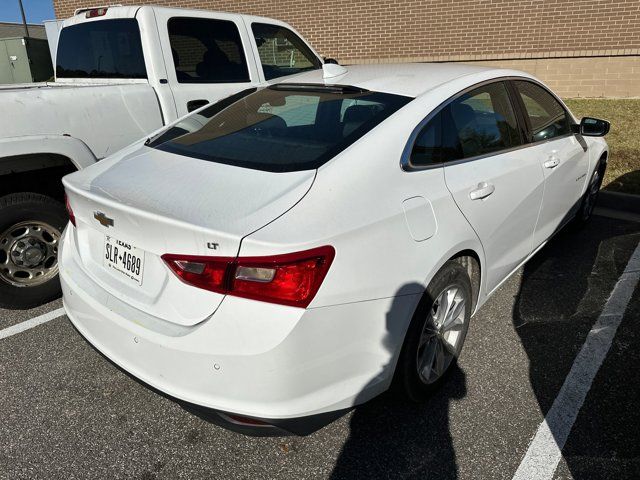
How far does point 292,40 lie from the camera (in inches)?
213

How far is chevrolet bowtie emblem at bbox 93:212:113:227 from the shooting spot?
218cm

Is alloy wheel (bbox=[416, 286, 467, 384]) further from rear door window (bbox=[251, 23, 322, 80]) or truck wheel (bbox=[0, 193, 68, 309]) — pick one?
rear door window (bbox=[251, 23, 322, 80])

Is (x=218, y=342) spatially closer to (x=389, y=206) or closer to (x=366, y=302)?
(x=366, y=302)

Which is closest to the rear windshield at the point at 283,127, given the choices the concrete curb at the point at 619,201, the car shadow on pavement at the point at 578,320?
the car shadow on pavement at the point at 578,320

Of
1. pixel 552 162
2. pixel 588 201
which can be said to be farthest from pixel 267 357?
pixel 588 201

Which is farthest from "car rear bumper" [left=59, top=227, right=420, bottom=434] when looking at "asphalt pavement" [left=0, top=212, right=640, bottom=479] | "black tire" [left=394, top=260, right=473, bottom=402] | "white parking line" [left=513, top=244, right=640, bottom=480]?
"white parking line" [left=513, top=244, right=640, bottom=480]

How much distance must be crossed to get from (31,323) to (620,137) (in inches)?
306

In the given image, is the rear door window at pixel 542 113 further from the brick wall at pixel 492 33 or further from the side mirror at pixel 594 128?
the brick wall at pixel 492 33

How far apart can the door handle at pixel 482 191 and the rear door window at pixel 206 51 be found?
275 centimetres

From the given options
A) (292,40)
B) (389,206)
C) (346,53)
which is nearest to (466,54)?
(346,53)

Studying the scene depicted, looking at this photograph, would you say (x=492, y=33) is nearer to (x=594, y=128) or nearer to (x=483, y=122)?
(x=594, y=128)

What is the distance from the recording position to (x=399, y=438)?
2.46 metres

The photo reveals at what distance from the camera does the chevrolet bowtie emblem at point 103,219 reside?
2182 mm

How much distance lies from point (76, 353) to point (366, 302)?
2079 mm
